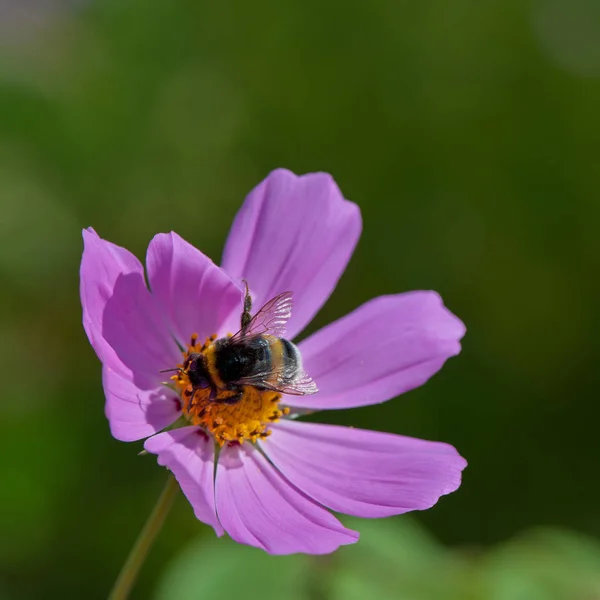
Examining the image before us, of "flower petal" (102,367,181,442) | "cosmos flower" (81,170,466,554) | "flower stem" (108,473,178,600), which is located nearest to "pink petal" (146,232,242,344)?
"cosmos flower" (81,170,466,554)

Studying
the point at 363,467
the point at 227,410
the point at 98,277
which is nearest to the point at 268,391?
the point at 227,410

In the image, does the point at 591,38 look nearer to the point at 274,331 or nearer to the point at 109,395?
the point at 274,331

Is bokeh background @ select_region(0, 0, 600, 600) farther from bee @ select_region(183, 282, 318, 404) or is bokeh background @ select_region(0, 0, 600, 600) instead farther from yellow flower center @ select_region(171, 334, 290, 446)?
bee @ select_region(183, 282, 318, 404)

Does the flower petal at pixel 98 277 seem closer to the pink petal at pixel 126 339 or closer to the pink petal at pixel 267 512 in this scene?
the pink petal at pixel 126 339

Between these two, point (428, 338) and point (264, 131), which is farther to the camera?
point (264, 131)

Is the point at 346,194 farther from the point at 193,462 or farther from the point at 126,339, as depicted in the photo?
the point at 193,462

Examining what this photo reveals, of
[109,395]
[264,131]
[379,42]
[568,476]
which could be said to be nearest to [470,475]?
[568,476]
